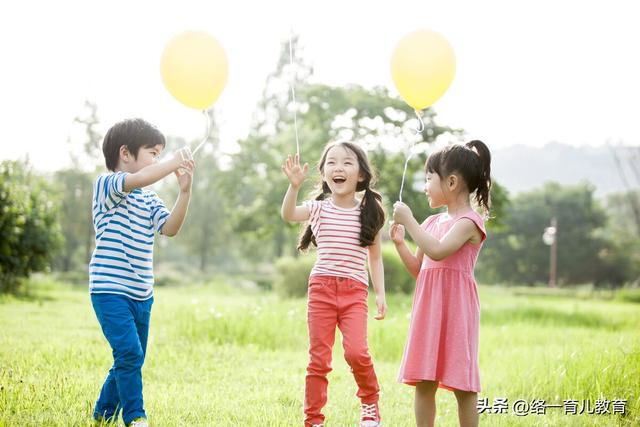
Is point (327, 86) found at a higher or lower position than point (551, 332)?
higher

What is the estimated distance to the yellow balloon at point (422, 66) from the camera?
3.73m

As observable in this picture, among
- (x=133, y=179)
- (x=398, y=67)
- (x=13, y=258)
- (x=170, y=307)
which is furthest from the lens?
(x=13, y=258)

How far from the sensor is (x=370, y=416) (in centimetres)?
313

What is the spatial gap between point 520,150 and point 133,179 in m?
128

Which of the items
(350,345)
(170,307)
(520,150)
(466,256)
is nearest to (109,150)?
(350,345)

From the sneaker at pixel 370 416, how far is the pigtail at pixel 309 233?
0.84m

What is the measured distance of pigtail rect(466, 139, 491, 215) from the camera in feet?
9.68

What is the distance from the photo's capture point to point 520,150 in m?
124

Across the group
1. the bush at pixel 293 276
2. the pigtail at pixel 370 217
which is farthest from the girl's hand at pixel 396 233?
the bush at pixel 293 276

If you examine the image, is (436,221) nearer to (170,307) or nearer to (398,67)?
(398,67)

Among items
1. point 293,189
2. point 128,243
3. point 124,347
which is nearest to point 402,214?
point 293,189

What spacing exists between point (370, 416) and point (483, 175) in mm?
1266

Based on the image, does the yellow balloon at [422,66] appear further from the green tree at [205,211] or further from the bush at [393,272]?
the green tree at [205,211]

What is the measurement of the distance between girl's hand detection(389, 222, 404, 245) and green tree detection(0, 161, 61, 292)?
7.96 metres
